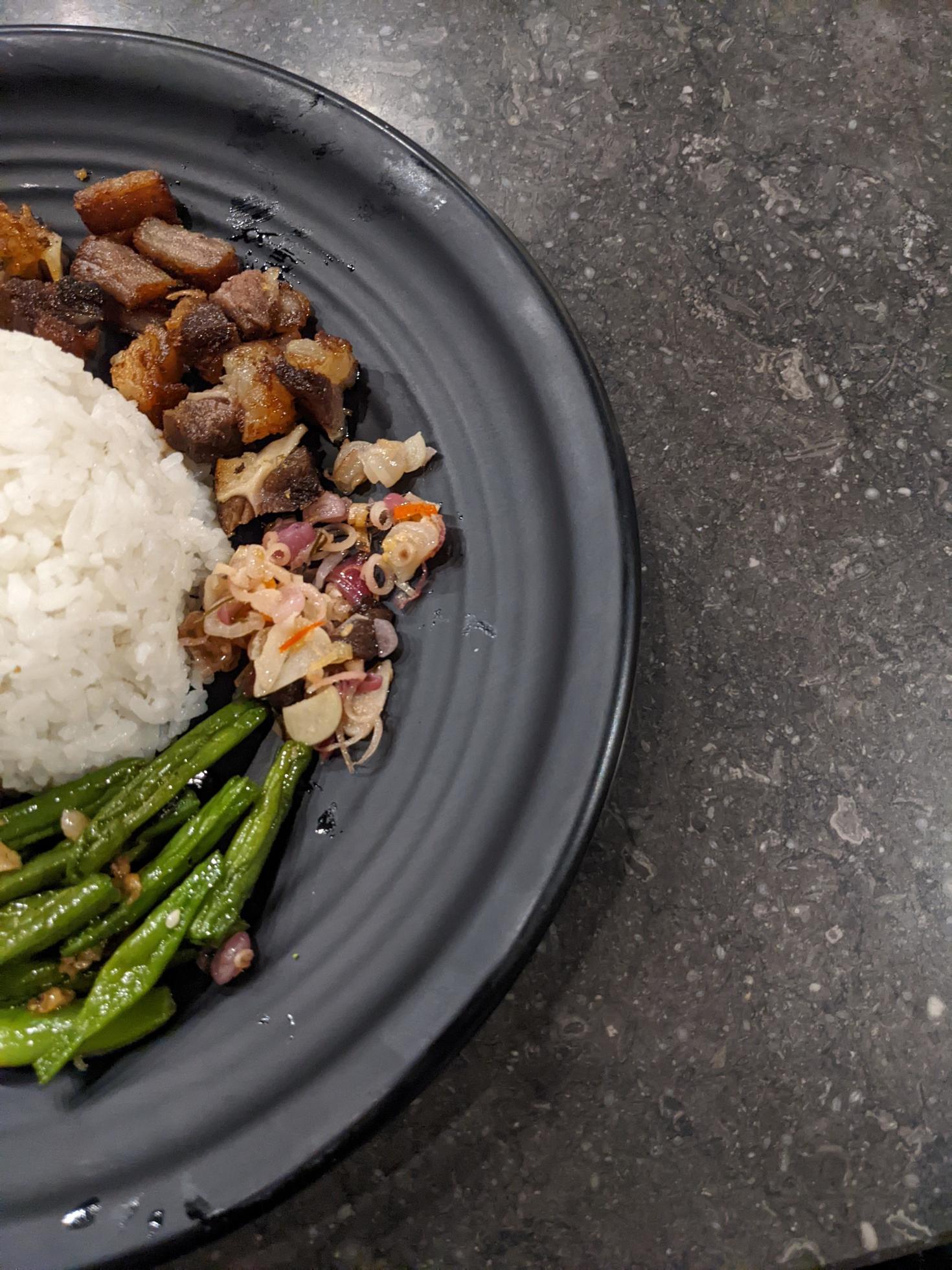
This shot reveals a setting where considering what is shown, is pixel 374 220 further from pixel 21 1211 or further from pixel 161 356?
pixel 21 1211

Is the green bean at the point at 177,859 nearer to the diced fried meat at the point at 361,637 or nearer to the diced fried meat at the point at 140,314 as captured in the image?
the diced fried meat at the point at 361,637

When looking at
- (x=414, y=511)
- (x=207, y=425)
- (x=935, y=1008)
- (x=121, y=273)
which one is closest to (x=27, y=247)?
(x=121, y=273)

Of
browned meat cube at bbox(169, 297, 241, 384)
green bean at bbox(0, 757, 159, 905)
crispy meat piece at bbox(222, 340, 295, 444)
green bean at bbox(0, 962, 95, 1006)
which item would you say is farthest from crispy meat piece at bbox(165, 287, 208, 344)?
green bean at bbox(0, 962, 95, 1006)

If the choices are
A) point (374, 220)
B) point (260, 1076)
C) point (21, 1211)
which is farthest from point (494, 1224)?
point (374, 220)

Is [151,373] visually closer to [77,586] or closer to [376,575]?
[77,586]

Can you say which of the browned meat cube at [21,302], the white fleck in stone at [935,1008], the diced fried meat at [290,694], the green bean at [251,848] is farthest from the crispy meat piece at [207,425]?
the white fleck in stone at [935,1008]
